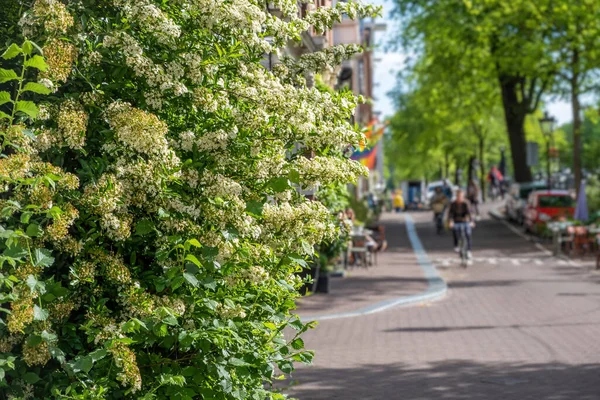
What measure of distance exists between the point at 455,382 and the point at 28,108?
618cm

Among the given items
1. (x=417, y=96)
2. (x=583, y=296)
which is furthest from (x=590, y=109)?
(x=583, y=296)

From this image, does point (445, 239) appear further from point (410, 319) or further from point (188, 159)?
point (188, 159)

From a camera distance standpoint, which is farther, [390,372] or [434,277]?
[434,277]

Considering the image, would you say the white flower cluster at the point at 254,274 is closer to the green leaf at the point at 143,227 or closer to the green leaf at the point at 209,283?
the green leaf at the point at 209,283

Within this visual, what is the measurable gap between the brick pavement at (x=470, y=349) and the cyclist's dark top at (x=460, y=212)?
4350mm

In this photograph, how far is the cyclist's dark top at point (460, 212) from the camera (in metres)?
26.8

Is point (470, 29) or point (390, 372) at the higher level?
point (470, 29)

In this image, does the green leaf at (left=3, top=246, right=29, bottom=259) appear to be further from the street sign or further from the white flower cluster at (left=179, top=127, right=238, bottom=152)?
the street sign

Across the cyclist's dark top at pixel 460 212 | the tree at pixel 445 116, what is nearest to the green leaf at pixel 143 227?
the cyclist's dark top at pixel 460 212

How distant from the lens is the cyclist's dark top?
2680 cm

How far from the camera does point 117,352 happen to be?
18.4ft

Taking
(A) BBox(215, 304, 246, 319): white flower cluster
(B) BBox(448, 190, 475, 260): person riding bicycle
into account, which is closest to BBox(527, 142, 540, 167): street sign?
(B) BBox(448, 190, 475, 260): person riding bicycle

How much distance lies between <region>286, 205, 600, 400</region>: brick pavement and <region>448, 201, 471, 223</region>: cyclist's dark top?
14.3 ft

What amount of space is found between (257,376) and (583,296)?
47.8 feet
